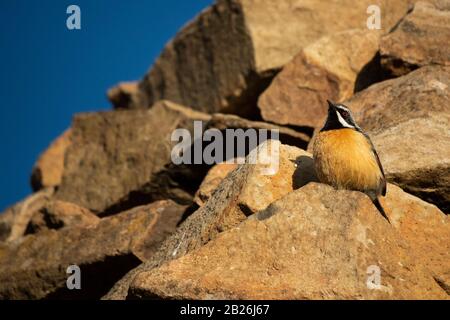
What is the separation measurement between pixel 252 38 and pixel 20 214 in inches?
221

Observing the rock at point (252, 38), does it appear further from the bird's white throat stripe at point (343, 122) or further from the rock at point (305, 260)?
the rock at point (305, 260)

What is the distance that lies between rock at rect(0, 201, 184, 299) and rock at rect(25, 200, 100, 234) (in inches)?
12.8

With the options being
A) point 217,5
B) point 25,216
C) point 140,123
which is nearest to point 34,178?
point 25,216

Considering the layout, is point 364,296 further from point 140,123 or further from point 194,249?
point 140,123

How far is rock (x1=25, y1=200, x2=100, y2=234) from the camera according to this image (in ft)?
40.7

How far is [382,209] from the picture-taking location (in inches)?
333

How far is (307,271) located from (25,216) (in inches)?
362

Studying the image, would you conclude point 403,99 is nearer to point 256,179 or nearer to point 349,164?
point 349,164

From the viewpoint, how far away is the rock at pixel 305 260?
23.3ft

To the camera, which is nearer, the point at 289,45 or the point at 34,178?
the point at 289,45

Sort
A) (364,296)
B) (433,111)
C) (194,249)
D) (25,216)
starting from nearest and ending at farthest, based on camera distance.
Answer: (364,296) < (194,249) < (433,111) < (25,216)

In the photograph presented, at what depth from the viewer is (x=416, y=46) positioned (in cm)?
1169

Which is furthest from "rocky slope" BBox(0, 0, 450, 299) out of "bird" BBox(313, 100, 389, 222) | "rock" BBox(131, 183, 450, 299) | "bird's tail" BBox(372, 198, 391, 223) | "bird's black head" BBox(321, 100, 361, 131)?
"bird's black head" BBox(321, 100, 361, 131)
